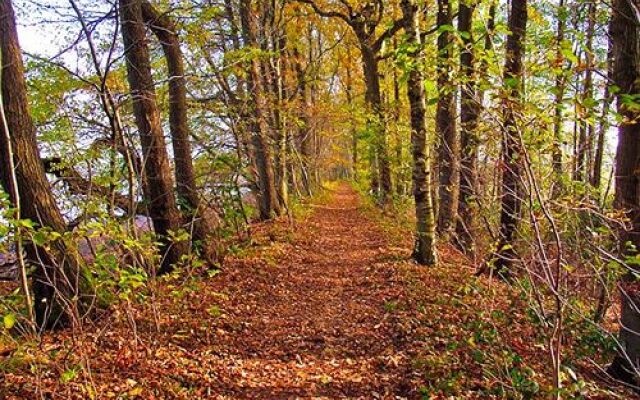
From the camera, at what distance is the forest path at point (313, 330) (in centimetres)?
471

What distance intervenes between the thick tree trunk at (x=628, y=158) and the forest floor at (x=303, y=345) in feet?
2.12

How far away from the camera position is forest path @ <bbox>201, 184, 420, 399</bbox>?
15.4 feet

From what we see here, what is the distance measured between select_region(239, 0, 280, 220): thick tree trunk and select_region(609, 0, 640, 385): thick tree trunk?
8493 mm

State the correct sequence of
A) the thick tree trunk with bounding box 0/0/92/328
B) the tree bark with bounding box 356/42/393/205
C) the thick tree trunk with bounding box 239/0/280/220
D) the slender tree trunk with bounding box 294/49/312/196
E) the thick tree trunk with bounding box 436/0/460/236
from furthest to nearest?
the slender tree trunk with bounding box 294/49/312/196 < the tree bark with bounding box 356/42/393/205 < the thick tree trunk with bounding box 239/0/280/220 < the thick tree trunk with bounding box 436/0/460/236 < the thick tree trunk with bounding box 0/0/92/328

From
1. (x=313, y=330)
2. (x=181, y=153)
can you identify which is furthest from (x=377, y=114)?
(x=313, y=330)

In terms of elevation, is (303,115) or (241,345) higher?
(303,115)

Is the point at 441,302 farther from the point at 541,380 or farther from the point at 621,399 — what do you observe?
the point at 621,399

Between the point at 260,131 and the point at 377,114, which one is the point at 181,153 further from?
the point at 377,114

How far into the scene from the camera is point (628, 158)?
443 cm

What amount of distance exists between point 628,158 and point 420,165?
14.4 feet

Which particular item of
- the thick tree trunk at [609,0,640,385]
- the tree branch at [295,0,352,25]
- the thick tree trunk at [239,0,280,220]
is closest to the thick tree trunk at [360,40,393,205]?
the tree branch at [295,0,352,25]

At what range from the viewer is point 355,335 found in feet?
19.7

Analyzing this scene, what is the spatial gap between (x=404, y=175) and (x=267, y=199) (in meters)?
7.56

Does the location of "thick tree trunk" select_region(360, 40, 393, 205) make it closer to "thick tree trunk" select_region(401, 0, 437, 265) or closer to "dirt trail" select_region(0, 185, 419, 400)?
"thick tree trunk" select_region(401, 0, 437, 265)
